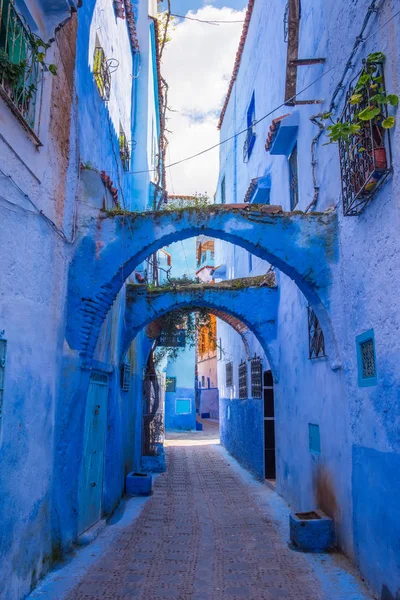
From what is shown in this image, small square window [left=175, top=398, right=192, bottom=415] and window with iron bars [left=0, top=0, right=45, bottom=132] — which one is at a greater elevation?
window with iron bars [left=0, top=0, right=45, bottom=132]

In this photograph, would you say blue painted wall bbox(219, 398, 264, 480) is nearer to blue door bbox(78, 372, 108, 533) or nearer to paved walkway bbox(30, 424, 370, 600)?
paved walkway bbox(30, 424, 370, 600)

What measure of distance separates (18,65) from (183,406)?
2303cm

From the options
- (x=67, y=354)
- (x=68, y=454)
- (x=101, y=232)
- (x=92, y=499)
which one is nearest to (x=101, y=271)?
(x=101, y=232)

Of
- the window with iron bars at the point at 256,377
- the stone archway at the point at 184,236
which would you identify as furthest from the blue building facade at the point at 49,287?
the window with iron bars at the point at 256,377

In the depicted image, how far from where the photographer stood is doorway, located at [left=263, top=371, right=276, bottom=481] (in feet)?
35.1

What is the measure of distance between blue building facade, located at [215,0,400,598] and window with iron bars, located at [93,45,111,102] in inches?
106

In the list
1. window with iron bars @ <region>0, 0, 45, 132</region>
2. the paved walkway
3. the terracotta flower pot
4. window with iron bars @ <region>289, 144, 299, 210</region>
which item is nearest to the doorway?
the paved walkway

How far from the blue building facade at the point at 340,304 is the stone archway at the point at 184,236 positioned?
0.19 meters

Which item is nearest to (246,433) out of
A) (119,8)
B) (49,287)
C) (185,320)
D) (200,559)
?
(185,320)

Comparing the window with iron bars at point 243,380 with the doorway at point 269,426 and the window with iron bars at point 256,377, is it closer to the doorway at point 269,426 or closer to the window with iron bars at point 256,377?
the window with iron bars at point 256,377

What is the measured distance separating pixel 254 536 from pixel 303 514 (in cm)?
79

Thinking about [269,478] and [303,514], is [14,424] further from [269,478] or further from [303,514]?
[269,478]

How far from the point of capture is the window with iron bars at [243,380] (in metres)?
13.4

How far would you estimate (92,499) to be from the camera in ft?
22.3
